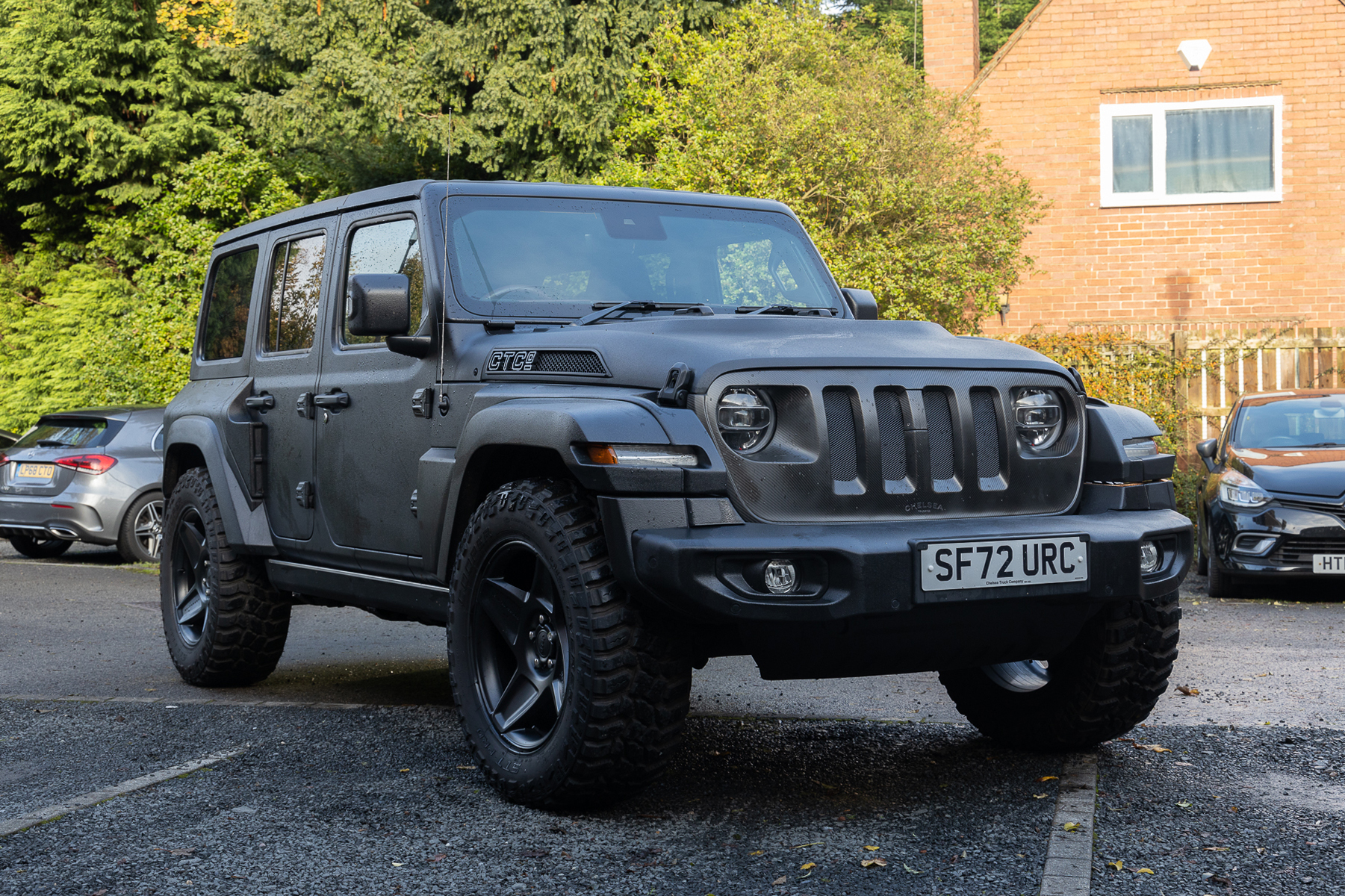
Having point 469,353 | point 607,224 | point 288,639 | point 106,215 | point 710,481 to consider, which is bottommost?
point 288,639

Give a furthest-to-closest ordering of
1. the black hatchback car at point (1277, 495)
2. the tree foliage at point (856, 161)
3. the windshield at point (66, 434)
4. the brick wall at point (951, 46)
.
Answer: the brick wall at point (951, 46), the tree foliage at point (856, 161), the windshield at point (66, 434), the black hatchback car at point (1277, 495)

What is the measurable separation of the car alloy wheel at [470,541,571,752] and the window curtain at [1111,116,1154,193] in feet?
56.3

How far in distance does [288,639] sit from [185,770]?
11.9ft

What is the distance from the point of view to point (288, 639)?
28.6ft

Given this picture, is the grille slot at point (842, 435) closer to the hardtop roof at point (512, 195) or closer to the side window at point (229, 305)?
the hardtop roof at point (512, 195)

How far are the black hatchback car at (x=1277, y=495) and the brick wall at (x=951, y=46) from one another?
34.0 feet

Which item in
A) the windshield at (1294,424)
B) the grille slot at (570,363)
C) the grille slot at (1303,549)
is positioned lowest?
the grille slot at (1303,549)

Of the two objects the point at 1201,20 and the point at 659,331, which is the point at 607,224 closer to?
the point at 659,331

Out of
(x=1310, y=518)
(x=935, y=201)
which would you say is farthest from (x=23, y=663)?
(x=935, y=201)

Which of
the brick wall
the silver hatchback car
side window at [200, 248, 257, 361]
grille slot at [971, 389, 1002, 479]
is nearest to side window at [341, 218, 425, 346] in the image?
side window at [200, 248, 257, 361]

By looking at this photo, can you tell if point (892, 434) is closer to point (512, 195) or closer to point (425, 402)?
point (425, 402)

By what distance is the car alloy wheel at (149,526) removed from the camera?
13.5 m

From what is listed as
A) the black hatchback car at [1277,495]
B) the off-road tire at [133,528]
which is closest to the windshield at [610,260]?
the black hatchback car at [1277,495]

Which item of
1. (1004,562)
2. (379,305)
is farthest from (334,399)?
(1004,562)
